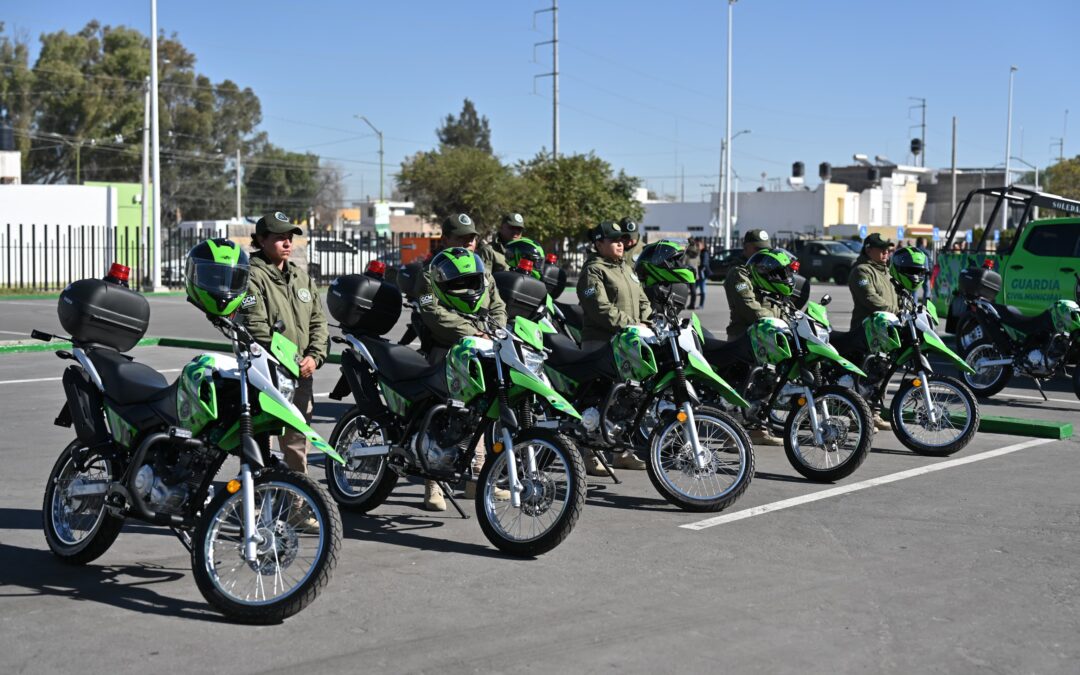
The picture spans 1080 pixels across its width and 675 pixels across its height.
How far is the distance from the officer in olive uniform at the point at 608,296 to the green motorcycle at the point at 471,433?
1529mm

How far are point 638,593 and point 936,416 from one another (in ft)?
16.4

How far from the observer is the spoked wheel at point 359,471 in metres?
7.61

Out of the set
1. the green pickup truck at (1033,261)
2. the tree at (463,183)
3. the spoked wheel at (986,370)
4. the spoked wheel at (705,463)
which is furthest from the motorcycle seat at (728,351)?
the tree at (463,183)

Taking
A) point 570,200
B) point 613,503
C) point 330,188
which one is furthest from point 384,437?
point 330,188

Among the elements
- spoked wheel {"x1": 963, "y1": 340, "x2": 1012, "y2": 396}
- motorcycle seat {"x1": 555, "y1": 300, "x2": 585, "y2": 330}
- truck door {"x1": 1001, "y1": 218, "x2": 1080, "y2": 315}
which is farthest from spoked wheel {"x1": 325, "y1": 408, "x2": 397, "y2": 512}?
truck door {"x1": 1001, "y1": 218, "x2": 1080, "y2": 315}

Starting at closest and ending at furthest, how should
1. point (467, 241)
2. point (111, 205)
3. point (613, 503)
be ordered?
1. point (613, 503)
2. point (467, 241)
3. point (111, 205)

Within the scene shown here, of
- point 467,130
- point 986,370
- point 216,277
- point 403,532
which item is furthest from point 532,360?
point 467,130

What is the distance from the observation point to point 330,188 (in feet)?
366

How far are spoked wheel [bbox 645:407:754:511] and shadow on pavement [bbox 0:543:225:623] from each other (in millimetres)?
3066

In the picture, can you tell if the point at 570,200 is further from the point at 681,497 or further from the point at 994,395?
the point at 681,497

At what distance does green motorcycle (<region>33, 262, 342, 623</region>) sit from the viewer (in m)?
5.39

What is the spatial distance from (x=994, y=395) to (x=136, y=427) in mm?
10787

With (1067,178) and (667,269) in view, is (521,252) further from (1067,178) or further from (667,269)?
(1067,178)

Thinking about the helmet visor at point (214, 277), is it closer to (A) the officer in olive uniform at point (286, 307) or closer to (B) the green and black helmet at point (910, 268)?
(A) the officer in olive uniform at point (286, 307)
